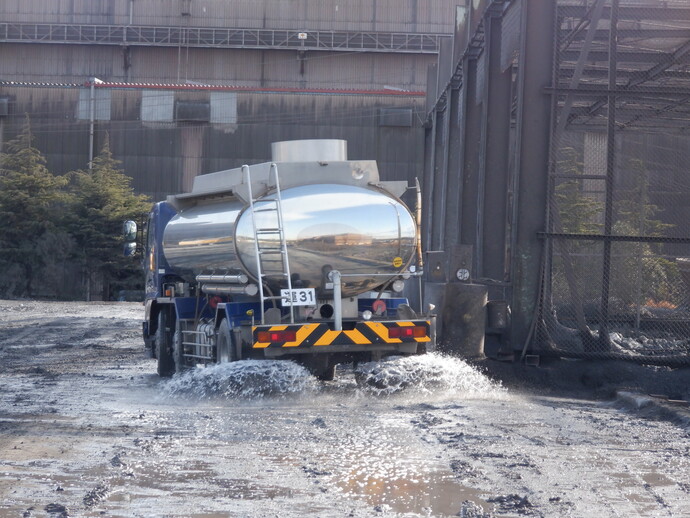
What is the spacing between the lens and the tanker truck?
11758mm

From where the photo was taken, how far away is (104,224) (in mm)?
42531

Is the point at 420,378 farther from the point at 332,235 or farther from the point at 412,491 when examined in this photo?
the point at 412,491

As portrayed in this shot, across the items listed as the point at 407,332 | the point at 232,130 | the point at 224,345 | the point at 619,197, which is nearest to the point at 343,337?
the point at 407,332

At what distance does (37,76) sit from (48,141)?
810 cm

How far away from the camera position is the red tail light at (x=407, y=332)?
1217cm

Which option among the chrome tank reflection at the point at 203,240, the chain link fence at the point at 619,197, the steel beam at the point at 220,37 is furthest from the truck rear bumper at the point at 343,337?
the steel beam at the point at 220,37

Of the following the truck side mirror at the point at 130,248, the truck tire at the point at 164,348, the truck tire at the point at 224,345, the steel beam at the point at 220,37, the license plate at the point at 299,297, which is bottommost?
the truck tire at the point at 164,348

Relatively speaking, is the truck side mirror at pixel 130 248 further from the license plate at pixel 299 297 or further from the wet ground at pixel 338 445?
the license plate at pixel 299 297

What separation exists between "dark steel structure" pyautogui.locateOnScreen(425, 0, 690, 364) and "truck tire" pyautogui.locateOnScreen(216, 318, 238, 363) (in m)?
3.13

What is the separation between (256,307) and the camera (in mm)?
12273

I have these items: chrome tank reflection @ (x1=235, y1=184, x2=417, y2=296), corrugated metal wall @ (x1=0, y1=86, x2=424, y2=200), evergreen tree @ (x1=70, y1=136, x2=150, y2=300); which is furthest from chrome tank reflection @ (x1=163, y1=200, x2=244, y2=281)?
corrugated metal wall @ (x1=0, y1=86, x2=424, y2=200)

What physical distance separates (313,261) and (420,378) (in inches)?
72.0

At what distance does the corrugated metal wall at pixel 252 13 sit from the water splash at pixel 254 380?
42.7 m

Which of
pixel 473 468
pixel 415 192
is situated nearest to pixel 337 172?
pixel 415 192
